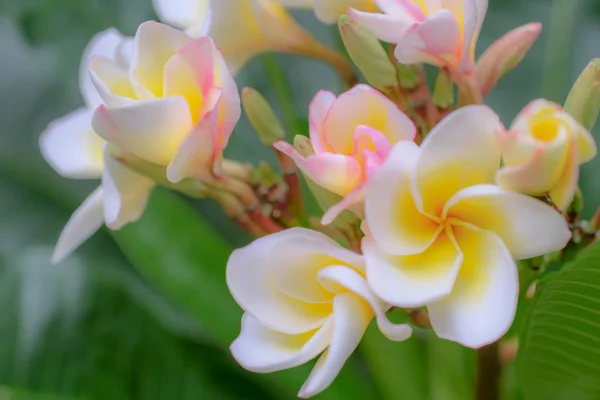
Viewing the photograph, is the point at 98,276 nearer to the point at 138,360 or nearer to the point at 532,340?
the point at 138,360

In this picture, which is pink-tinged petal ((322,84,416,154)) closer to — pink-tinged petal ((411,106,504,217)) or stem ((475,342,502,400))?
pink-tinged petal ((411,106,504,217))

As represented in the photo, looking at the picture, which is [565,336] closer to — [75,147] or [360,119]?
[360,119]

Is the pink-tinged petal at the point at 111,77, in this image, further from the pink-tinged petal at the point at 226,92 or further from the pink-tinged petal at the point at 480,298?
the pink-tinged petal at the point at 480,298

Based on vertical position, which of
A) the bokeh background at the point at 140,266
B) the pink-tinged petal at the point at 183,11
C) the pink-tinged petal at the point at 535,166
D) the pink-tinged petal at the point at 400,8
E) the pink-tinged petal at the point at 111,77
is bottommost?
the bokeh background at the point at 140,266

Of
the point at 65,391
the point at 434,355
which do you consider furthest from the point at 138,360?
the point at 434,355

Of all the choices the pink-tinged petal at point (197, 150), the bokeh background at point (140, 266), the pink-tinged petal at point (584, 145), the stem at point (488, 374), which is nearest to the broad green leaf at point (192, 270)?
the bokeh background at point (140, 266)

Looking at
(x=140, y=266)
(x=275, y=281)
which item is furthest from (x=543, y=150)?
(x=140, y=266)
